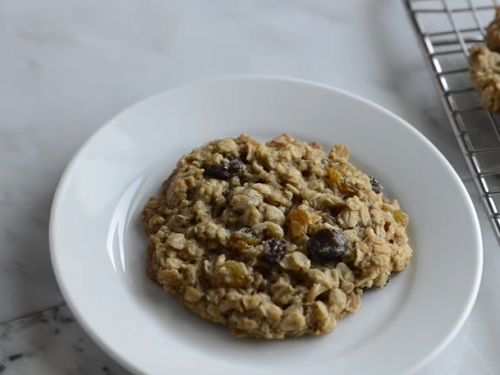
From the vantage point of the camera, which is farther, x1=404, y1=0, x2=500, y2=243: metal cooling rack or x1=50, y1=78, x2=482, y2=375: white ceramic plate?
x1=404, y1=0, x2=500, y2=243: metal cooling rack

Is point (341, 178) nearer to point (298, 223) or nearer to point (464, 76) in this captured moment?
point (298, 223)

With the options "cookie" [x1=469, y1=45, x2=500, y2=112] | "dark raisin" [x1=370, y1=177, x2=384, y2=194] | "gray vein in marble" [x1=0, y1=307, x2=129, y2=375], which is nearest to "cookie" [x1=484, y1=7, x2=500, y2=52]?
"cookie" [x1=469, y1=45, x2=500, y2=112]

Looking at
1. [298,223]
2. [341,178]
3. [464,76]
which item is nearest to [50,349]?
[298,223]

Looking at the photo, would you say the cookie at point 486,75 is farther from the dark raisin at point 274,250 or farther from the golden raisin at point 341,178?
the dark raisin at point 274,250

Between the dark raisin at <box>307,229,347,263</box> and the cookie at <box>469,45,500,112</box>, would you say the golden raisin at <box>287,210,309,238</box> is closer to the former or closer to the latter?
the dark raisin at <box>307,229,347,263</box>

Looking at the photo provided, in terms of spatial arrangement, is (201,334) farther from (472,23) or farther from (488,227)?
(472,23)

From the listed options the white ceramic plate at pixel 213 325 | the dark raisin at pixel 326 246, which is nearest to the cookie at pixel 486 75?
the white ceramic plate at pixel 213 325

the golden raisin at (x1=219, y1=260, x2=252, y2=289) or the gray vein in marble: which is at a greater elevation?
the golden raisin at (x1=219, y1=260, x2=252, y2=289)

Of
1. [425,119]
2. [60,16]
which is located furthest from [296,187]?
[60,16]
